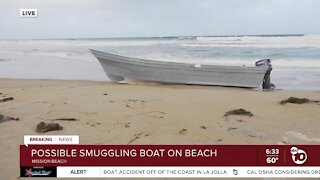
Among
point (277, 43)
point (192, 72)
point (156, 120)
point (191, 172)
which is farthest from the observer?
point (277, 43)

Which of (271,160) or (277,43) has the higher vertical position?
(277,43)

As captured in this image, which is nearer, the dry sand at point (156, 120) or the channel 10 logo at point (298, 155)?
the channel 10 logo at point (298, 155)

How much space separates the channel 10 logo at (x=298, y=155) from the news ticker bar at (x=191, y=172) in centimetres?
3

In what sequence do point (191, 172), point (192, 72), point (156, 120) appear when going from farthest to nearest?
point (192, 72) < point (156, 120) < point (191, 172)

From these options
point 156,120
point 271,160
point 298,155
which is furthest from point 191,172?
point 156,120

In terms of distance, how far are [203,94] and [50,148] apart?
8.87 ft

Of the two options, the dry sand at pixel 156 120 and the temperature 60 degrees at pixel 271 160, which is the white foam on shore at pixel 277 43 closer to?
the dry sand at pixel 156 120

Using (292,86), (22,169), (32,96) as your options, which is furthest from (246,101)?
(22,169)

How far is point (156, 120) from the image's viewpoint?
2570mm

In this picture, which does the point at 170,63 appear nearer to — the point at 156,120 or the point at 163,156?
the point at 156,120

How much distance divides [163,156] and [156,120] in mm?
1093

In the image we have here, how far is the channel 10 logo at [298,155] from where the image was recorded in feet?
4.82

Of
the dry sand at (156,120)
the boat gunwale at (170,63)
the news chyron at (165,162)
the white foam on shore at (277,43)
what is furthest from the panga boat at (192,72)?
the white foam on shore at (277,43)

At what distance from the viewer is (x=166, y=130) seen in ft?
7.54
